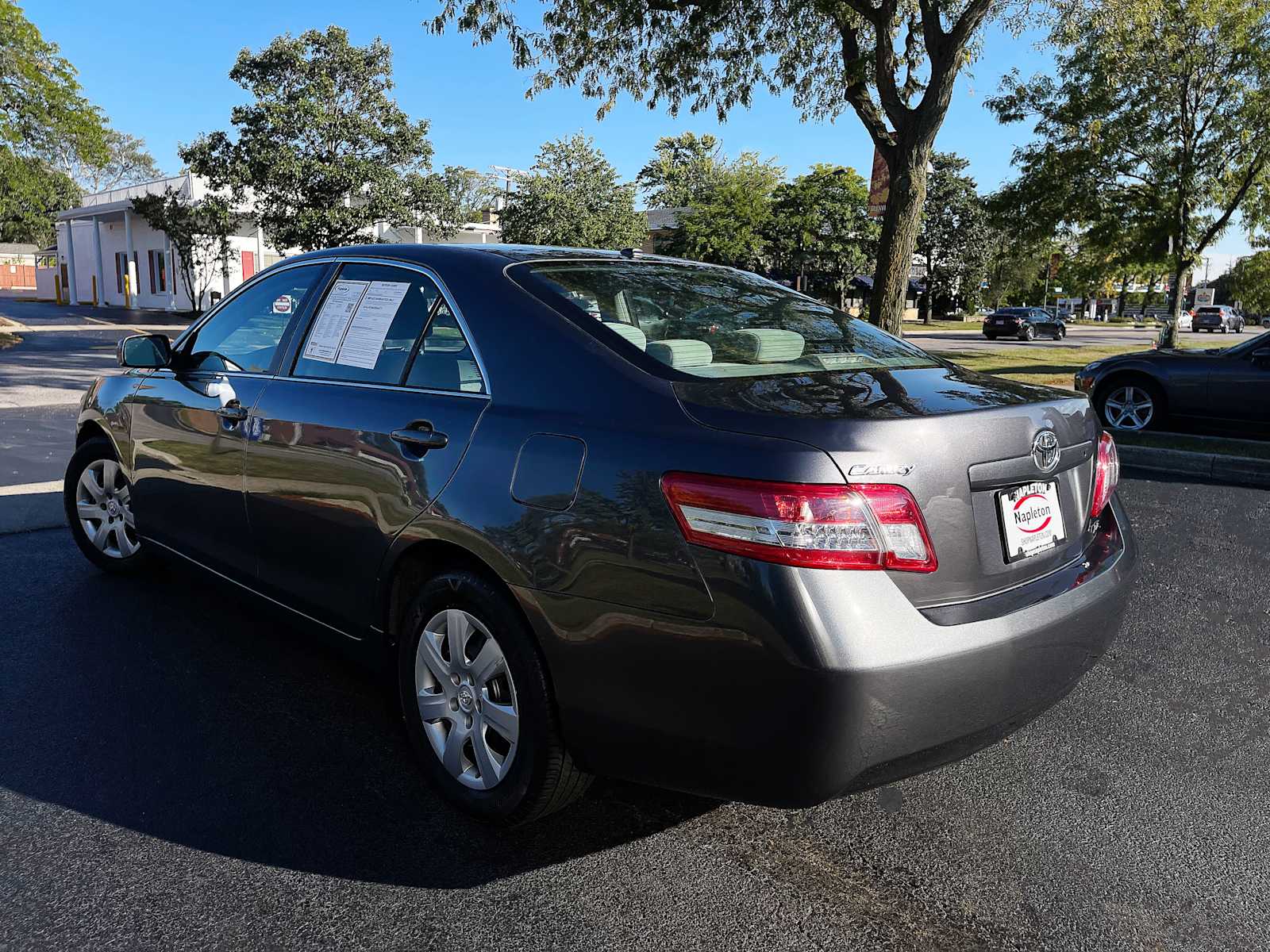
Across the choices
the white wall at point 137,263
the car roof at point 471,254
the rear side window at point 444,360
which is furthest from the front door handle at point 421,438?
the white wall at point 137,263

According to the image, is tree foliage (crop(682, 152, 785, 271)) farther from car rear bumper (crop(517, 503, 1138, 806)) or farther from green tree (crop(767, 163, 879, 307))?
car rear bumper (crop(517, 503, 1138, 806))

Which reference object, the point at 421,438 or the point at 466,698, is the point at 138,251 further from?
the point at 466,698

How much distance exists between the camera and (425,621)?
2939 mm

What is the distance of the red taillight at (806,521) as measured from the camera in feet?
7.22

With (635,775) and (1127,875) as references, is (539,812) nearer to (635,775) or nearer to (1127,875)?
(635,775)

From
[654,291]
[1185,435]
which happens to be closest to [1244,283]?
[1185,435]

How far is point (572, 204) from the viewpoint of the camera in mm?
32969

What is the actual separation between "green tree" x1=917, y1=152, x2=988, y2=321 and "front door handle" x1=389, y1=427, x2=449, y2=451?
54.5 meters

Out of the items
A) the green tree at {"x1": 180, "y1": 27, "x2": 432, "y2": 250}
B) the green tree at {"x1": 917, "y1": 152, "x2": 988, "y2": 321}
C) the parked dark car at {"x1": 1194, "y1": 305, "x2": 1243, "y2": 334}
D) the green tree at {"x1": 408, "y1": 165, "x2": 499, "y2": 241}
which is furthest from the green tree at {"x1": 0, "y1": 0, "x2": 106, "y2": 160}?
the parked dark car at {"x1": 1194, "y1": 305, "x2": 1243, "y2": 334}

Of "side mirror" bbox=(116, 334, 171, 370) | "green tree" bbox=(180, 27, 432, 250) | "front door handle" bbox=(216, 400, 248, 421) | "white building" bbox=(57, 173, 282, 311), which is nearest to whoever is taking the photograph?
"front door handle" bbox=(216, 400, 248, 421)

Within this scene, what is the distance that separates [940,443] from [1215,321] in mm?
72793

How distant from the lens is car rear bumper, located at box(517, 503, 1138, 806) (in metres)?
2.18

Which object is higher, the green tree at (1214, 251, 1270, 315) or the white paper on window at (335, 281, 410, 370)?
the green tree at (1214, 251, 1270, 315)

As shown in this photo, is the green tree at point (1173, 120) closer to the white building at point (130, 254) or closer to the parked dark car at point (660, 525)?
the parked dark car at point (660, 525)
